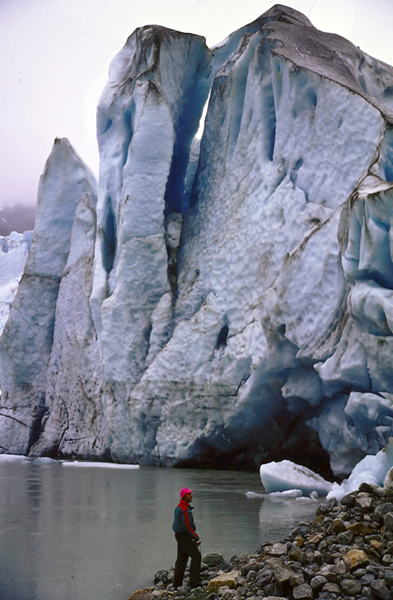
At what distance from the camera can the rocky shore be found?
2553mm

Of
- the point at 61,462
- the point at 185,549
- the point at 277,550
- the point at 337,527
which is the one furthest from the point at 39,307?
the point at 337,527

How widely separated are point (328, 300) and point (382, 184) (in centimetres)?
176

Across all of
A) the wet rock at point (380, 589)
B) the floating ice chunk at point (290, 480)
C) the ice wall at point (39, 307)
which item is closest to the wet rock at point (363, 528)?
the wet rock at point (380, 589)

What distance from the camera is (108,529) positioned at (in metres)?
4.49

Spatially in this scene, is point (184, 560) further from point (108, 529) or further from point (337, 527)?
point (108, 529)

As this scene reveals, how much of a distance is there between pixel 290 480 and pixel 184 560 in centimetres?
382

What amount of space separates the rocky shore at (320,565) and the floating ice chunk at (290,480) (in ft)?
10.4

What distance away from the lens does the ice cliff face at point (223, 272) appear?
23.5 ft

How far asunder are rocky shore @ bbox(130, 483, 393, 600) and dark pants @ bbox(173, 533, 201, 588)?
0.05 meters

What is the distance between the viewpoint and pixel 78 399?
13.5 meters

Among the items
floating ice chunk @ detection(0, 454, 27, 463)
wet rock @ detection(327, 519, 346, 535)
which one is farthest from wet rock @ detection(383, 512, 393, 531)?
floating ice chunk @ detection(0, 454, 27, 463)

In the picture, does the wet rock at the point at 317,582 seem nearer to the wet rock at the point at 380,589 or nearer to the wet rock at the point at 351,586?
the wet rock at the point at 351,586

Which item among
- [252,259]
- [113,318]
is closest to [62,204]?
[113,318]

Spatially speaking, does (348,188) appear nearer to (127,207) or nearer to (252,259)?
(252,259)
